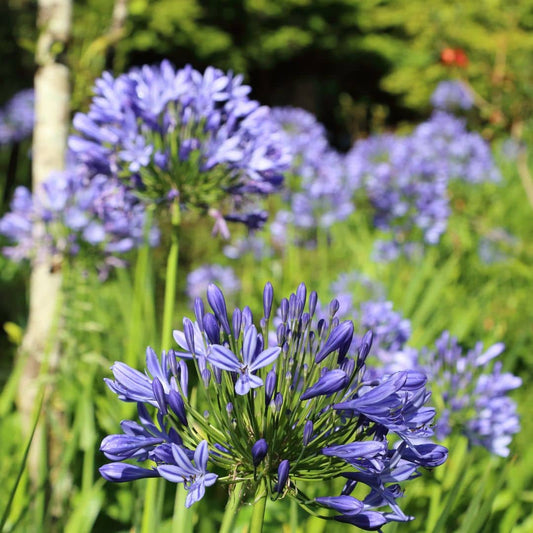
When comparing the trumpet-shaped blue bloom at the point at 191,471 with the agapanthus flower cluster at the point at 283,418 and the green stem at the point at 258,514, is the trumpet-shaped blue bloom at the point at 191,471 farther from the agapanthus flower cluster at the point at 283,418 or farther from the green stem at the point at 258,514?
the green stem at the point at 258,514

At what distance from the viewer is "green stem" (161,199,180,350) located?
5.16 ft

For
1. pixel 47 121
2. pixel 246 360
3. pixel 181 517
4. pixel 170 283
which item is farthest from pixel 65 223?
pixel 246 360

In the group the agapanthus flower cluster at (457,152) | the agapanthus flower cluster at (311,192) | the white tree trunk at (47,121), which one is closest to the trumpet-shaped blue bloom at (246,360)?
the white tree trunk at (47,121)

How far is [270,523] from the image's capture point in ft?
7.35

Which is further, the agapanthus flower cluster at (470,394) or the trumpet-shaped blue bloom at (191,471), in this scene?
the agapanthus flower cluster at (470,394)

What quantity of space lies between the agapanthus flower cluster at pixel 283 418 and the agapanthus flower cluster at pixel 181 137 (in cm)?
81

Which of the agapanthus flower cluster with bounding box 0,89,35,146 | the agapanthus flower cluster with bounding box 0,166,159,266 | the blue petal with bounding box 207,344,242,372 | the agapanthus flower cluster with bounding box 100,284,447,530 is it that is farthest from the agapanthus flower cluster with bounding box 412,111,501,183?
the blue petal with bounding box 207,344,242,372

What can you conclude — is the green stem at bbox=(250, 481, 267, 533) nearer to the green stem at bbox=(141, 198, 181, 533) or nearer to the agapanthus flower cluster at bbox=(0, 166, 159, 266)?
the green stem at bbox=(141, 198, 181, 533)

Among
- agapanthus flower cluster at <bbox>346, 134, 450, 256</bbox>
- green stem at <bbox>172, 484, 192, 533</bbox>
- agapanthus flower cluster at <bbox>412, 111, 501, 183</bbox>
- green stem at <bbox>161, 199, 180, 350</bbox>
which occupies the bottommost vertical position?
green stem at <bbox>172, 484, 192, 533</bbox>

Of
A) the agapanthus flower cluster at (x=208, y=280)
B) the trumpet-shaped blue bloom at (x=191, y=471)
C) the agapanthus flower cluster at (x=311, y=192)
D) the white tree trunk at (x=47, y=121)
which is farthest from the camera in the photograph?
the agapanthus flower cluster at (x=208, y=280)

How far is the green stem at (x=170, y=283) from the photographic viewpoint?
5.16ft

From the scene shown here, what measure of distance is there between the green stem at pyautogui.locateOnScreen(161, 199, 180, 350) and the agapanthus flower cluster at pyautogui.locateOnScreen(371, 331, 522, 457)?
0.73 meters

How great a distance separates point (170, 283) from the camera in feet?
5.54

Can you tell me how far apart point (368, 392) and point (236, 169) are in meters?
1.09
